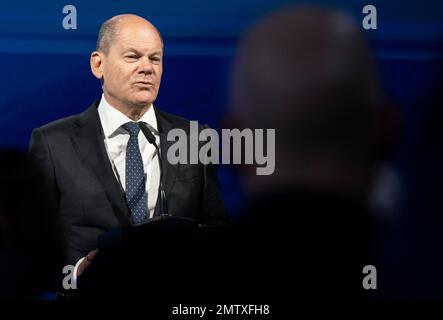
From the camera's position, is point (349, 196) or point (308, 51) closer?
point (349, 196)

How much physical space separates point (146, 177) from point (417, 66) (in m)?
1.01

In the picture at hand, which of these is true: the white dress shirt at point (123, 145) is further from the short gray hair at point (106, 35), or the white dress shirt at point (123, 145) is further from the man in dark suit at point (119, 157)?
the short gray hair at point (106, 35)

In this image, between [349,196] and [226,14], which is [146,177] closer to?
[226,14]

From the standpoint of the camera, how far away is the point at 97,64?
2611 mm

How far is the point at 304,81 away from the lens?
1.34 metres

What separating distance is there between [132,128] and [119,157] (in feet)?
0.37

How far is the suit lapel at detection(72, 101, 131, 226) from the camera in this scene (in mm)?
2553

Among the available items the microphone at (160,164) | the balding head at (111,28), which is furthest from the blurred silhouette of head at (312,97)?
the balding head at (111,28)

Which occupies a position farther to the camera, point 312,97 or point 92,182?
point 92,182

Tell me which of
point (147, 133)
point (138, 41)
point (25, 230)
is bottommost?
point (25, 230)

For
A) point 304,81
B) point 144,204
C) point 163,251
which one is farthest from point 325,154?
point 144,204

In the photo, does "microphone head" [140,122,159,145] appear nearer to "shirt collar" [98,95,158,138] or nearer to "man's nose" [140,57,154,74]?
"shirt collar" [98,95,158,138]

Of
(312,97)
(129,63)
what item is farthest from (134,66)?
(312,97)

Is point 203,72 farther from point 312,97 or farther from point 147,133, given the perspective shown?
point 312,97
